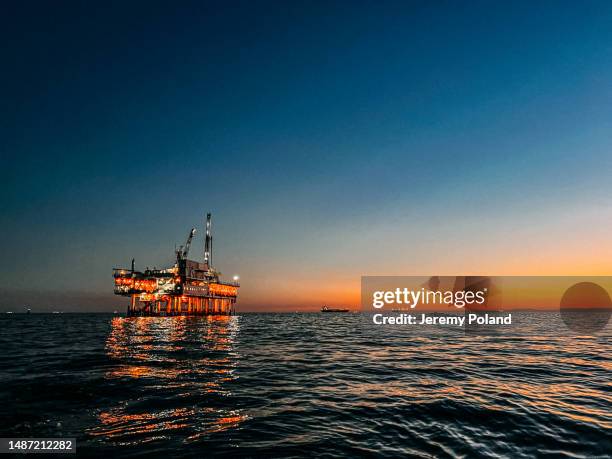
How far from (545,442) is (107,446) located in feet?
33.4

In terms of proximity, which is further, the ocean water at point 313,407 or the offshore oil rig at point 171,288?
the offshore oil rig at point 171,288

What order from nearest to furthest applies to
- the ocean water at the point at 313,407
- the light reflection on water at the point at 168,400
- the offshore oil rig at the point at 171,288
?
1. the ocean water at the point at 313,407
2. the light reflection on water at the point at 168,400
3. the offshore oil rig at the point at 171,288

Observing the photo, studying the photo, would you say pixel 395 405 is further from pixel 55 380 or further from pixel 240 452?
pixel 55 380

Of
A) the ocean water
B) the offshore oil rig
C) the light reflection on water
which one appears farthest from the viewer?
the offshore oil rig

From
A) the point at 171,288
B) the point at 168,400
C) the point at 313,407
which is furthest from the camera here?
the point at 171,288

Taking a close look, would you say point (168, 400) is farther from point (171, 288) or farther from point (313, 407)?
point (171, 288)

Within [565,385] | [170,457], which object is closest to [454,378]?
[565,385]

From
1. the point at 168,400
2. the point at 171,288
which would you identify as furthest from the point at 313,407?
the point at 171,288

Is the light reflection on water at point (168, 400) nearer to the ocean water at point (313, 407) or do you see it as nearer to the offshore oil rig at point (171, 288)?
the ocean water at point (313, 407)

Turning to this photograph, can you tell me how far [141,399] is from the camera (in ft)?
38.6

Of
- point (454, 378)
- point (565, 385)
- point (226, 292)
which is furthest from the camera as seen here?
point (226, 292)

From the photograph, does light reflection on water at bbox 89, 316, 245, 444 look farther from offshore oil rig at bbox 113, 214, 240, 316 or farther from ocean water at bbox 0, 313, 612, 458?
offshore oil rig at bbox 113, 214, 240, 316

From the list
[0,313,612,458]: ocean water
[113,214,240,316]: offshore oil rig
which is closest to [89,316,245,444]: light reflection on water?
[0,313,612,458]: ocean water

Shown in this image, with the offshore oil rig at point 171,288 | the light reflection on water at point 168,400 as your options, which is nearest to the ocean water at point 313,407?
the light reflection on water at point 168,400
